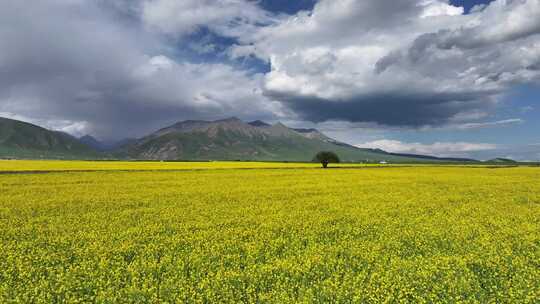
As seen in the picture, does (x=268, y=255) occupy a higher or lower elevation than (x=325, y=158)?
lower

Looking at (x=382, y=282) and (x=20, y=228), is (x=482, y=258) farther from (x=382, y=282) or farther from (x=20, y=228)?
(x=20, y=228)

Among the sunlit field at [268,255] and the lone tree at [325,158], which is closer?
the sunlit field at [268,255]

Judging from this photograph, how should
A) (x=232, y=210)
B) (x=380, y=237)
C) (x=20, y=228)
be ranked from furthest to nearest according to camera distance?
1. (x=232, y=210)
2. (x=20, y=228)
3. (x=380, y=237)

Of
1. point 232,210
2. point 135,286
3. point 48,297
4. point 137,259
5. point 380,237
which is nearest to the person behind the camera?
point 48,297

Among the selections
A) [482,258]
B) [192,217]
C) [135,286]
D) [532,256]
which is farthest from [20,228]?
[532,256]

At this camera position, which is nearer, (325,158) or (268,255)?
(268,255)

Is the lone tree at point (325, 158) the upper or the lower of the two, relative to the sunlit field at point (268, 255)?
upper

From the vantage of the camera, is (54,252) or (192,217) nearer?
(54,252)

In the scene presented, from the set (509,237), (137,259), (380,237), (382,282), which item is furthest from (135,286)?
(509,237)

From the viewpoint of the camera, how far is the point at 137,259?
34.0 feet

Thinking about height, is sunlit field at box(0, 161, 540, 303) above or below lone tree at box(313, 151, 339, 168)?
below

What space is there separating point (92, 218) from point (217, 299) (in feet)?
42.1

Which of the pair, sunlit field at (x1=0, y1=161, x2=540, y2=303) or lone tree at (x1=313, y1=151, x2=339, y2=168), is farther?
lone tree at (x1=313, y1=151, x2=339, y2=168)

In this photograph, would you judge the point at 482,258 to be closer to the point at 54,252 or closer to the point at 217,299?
the point at 217,299
